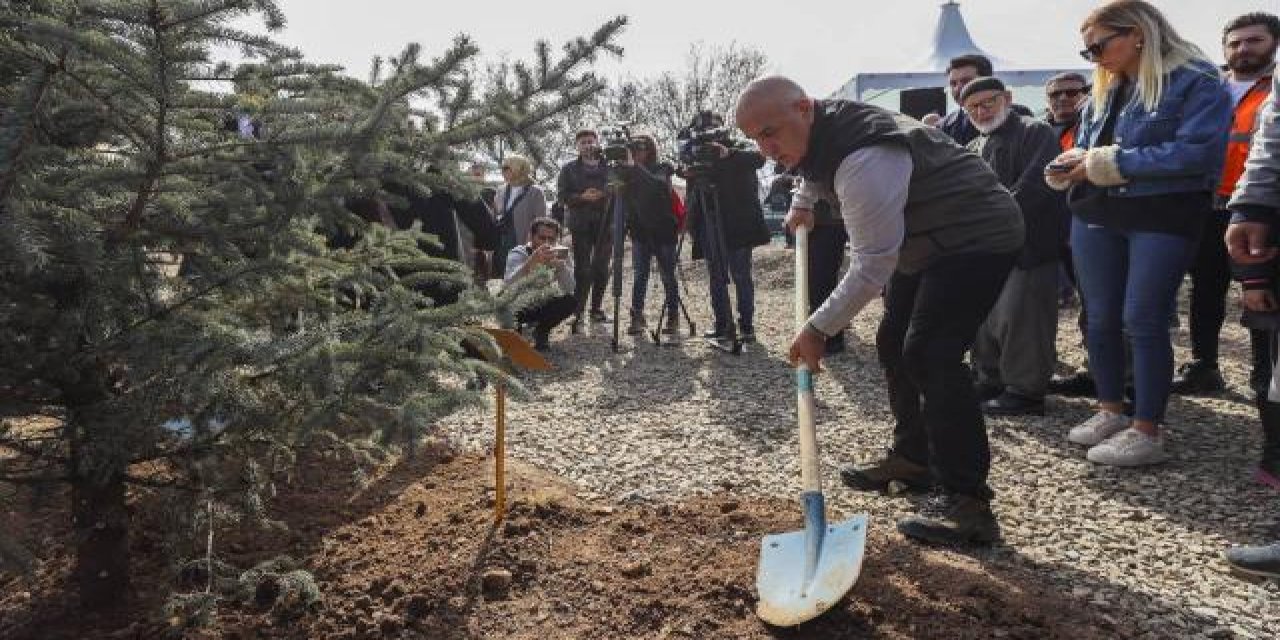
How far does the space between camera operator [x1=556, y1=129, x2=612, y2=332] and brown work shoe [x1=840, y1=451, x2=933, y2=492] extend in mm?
4037

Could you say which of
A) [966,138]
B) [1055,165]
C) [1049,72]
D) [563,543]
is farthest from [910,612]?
[1049,72]

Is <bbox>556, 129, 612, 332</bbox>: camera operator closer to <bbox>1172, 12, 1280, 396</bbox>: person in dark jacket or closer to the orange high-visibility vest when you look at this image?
<bbox>1172, 12, 1280, 396</bbox>: person in dark jacket

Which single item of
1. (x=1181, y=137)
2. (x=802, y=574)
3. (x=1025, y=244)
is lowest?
(x=802, y=574)

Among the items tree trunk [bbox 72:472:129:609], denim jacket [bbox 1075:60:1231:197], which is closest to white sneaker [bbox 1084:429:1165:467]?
denim jacket [bbox 1075:60:1231:197]

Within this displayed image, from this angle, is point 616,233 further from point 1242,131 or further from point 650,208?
point 1242,131

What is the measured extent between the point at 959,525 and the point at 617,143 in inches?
176

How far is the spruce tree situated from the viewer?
1.81 m

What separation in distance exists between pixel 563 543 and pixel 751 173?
4.27m

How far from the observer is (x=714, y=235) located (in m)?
6.61

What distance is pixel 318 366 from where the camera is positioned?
202 centimetres

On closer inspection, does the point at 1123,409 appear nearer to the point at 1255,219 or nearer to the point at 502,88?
the point at 1255,219

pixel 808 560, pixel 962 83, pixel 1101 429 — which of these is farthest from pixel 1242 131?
pixel 808 560

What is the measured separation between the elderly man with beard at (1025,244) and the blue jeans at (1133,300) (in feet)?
1.67

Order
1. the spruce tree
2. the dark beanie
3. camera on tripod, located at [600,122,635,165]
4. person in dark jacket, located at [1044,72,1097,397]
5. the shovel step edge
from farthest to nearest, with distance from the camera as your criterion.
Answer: camera on tripod, located at [600,122,635,165] < person in dark jacket, located at [1044,72,1097,397] < the dark beanie < the shovel step edge < the spruce tree
